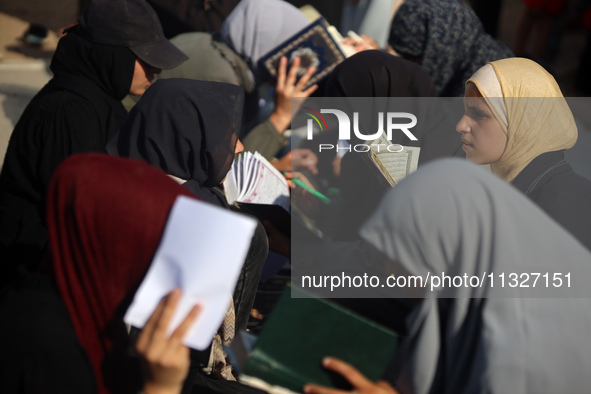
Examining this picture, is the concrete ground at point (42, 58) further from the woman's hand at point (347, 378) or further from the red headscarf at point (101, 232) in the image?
the woman's hand at point (347, 378)

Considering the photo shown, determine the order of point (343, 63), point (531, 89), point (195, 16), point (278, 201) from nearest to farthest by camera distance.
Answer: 1. point (531, 89)
2. point (278, 201)
3. point (343, 63)
4. point (195, 16)

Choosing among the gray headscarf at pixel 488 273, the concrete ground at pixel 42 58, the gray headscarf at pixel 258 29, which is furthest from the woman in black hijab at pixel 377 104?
the concrete ground at pixel 42 58

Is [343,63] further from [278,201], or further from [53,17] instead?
[53,17]

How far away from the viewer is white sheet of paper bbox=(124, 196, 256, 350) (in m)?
1.23

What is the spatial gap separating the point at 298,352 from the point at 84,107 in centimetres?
182

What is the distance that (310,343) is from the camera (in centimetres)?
136

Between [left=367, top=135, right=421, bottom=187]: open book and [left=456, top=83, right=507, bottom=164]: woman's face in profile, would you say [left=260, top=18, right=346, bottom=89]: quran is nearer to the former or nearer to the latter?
[left=367, top=135, right=421, bottom=187]: open book

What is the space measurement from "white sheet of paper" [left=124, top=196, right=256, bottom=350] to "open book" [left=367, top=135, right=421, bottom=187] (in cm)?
117

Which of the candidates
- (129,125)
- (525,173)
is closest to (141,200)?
(129,125)

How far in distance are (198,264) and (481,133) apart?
62.2 inches

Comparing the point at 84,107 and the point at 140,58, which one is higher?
the point at 140,58

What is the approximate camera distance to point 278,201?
2533 mm

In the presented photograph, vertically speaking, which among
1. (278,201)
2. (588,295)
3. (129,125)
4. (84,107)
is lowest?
(278,201)
